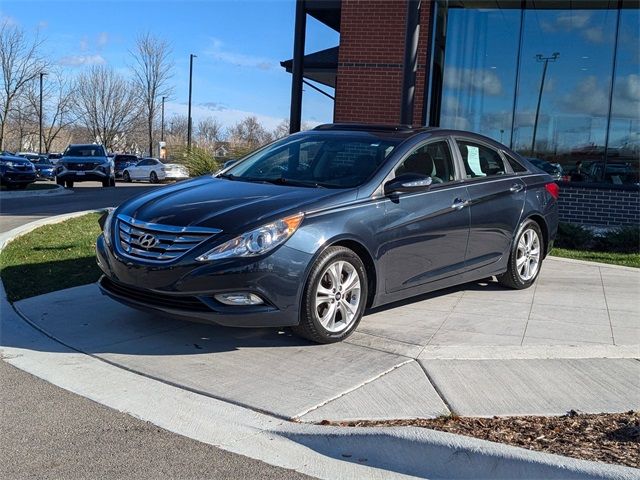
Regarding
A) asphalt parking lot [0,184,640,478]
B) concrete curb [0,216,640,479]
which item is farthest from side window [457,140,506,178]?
concrete curb [0,216,640,479]

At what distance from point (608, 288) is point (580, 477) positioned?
15.7 ft

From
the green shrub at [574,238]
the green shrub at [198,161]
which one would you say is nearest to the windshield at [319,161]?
the green shrub at [574,238]

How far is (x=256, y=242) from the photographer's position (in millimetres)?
4727

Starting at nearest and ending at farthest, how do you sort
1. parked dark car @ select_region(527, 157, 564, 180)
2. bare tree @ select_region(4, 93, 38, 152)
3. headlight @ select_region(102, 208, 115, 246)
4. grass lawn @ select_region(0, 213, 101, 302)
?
headlight @ select_region(102, 208, 115, 246) < grass lawn @ select_region(0, 213, 101, 302) < parked dark car @ select_region(527, 157, 564, 180) < bare tree @ select_region(4, 93, 38, 152)

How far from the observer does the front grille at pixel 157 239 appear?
4.78 meters

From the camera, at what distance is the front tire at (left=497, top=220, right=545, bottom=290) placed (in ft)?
22.9

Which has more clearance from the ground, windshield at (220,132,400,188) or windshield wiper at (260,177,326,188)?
windshield at (220,132,400,188)

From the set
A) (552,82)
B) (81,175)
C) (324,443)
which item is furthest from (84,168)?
(324,443)

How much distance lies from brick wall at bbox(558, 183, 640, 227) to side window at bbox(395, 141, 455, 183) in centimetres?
600

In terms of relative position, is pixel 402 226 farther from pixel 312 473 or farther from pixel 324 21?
pixel 324 21

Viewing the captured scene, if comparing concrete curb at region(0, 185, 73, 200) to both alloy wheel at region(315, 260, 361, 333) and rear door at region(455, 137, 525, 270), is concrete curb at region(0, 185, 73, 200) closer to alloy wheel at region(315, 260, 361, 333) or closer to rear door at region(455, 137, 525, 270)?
rear door at region(455, 137, 525, 270)

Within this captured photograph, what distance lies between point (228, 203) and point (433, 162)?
2128 mm

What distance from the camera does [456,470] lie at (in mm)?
3357

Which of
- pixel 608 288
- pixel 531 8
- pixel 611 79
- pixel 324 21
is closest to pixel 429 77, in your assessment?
→ pixel 531 8
